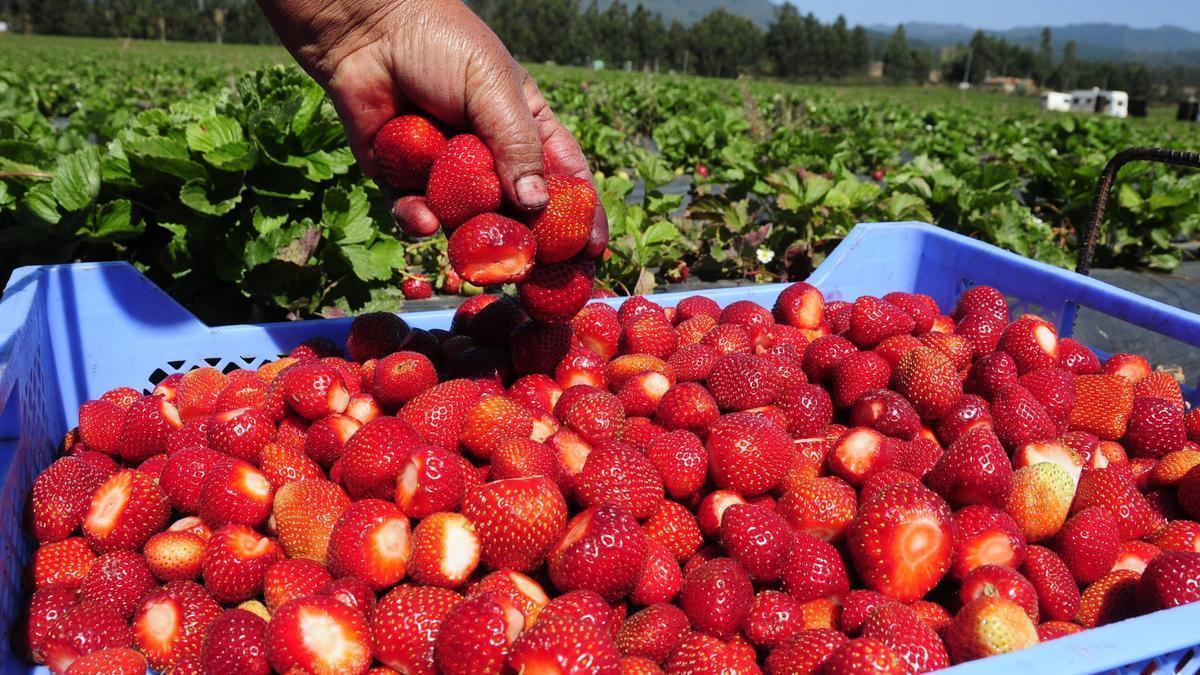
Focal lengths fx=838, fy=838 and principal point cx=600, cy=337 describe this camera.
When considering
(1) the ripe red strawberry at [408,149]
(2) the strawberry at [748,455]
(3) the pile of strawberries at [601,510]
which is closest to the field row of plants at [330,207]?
(3) the pile of strawberries at [601,510]

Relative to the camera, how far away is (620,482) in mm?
1644

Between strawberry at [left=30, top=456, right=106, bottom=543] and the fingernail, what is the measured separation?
1137 millimetres

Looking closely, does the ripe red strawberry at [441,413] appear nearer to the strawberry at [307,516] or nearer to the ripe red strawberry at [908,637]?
the strawberry at [307,516]

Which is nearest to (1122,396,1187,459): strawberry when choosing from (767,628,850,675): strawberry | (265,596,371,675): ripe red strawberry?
(767,628,850,675): strawberry

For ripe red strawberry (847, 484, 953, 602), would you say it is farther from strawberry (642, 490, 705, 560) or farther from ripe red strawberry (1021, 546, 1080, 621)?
strawberry (642, 490, 705, 560)

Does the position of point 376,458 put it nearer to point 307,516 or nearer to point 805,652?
point 307,516

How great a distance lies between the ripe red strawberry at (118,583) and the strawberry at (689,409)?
1161mm

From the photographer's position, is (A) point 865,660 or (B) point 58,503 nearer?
(A) point 865,660

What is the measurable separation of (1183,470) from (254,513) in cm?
210

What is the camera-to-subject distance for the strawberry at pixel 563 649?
1.21m

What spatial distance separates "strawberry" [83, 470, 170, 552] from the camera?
176 cm

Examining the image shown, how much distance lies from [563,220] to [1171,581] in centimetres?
133

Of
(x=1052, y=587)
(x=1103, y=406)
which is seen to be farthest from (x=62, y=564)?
(x=1103, y=406)

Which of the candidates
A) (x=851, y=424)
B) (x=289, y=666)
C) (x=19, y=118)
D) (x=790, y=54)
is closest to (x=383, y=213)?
(x=851, y=424)
